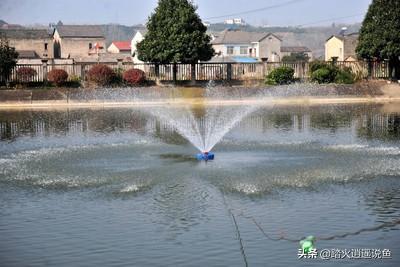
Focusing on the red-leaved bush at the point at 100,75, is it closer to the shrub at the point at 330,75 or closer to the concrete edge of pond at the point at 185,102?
the concrete edge of pond at the point at 185,102

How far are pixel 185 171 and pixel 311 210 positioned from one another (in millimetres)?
5774

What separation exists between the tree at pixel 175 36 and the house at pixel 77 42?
49.1m

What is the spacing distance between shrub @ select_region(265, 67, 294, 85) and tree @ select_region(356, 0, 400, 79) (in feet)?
19.2

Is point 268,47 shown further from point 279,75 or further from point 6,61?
point 6,61

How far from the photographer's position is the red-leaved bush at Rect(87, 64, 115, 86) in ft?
158

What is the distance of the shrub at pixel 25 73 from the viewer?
159 ft

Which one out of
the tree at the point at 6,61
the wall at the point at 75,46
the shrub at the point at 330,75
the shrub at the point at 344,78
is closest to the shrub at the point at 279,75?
the shrub at the point at 330,75

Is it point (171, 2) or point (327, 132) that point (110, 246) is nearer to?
point (327, 132)

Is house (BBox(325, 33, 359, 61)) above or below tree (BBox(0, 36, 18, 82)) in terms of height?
above

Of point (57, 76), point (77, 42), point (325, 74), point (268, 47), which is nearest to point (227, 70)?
point (325, 74)

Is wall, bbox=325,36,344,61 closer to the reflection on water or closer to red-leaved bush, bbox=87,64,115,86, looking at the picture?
red-leaved bush, bbox=87,64,115,86

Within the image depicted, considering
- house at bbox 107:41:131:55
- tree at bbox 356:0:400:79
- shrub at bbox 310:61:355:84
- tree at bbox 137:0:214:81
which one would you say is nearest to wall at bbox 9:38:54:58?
house at bbox 107:41:131:55

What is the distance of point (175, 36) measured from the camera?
48750mm

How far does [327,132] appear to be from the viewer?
30141 mm
